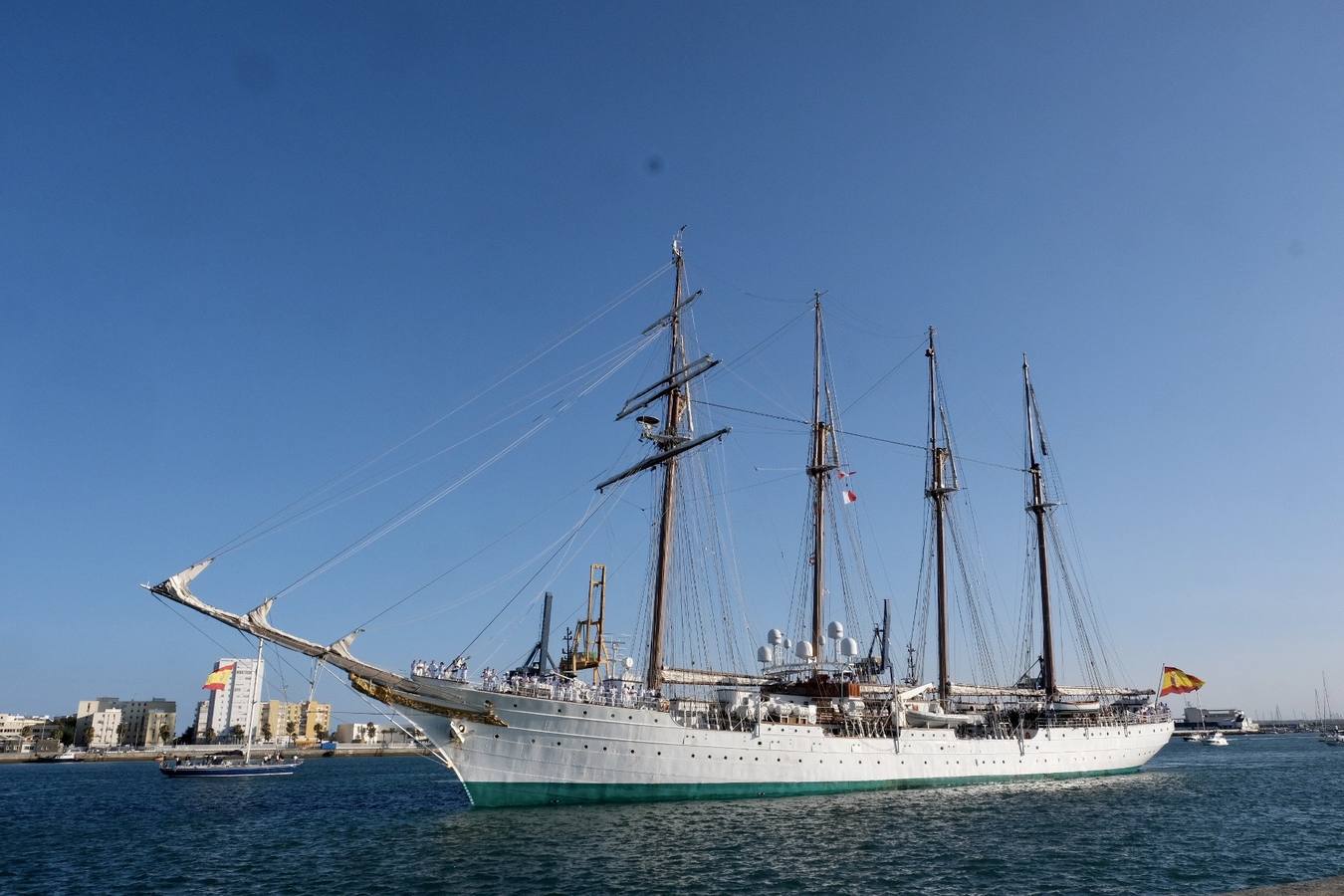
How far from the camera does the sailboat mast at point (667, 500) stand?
40.4 meters

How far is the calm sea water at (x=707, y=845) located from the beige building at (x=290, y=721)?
12771 cm

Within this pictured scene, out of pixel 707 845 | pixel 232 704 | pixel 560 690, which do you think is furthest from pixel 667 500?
pixel 232 704

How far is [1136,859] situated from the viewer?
24.2 meters

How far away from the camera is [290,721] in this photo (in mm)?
163000

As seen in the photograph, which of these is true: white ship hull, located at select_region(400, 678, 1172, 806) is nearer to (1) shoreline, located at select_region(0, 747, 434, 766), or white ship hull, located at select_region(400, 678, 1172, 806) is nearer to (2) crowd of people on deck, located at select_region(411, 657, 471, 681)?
(2) crowd of people on deck, located at select_region(411, 657, 471, 681)

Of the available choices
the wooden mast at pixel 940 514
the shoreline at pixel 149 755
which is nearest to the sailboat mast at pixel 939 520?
the wooden mast at pixel 940 514

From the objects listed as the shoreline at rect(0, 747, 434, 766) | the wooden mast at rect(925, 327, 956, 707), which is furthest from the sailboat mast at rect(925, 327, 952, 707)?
the shoreline at rect(0, 747, 434, 766)

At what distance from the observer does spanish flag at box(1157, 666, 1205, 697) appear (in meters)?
66.8

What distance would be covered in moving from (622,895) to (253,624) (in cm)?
1938

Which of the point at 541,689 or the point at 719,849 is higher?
the point at 541,689

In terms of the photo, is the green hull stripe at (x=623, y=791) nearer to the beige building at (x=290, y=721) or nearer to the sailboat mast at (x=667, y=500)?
the sailboat mast at (x=667, y=500)

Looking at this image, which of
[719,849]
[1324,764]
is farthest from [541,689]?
[1324,764]

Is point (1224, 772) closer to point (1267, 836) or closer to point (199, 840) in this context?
point (1267, 836)

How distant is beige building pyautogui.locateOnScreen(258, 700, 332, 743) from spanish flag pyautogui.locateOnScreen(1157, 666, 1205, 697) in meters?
144
